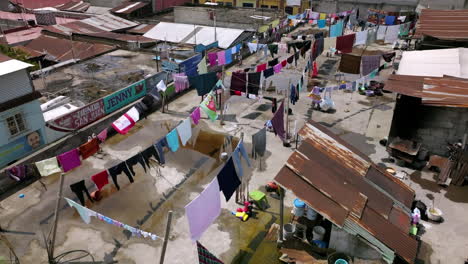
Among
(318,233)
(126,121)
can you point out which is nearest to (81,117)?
(126,121)

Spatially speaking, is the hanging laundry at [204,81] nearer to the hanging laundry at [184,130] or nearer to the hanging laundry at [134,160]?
the hanging laundry at [184,130]

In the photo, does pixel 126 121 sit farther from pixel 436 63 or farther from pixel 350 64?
pixel 436 63

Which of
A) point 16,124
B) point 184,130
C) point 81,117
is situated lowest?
point 81,117

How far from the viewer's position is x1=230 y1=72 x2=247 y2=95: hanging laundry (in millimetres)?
24328

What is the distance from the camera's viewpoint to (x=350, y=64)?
29.3m

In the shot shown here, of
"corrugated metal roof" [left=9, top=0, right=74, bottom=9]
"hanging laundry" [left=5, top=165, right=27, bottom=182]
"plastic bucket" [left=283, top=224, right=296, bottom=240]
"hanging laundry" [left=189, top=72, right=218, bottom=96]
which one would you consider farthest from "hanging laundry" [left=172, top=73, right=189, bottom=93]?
"corrugated metal roof" [left=9, top=0, right=74, bottom=9]

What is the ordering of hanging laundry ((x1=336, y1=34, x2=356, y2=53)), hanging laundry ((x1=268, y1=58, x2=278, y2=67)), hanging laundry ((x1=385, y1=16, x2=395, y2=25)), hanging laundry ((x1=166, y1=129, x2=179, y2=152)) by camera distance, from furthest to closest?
hanging laundry ((x1=385, y1=16, x2=395, y2=25)), hanging laundry ((x1=336, y1=34, x2=356, y2=53)), hanging laundry ((x1=268, y1=58, x2=278, y2=67)), hanging laundry ((x1=166, y1=129, x2=179, y2=152))

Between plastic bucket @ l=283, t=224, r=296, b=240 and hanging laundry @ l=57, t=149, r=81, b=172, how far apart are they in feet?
33.7

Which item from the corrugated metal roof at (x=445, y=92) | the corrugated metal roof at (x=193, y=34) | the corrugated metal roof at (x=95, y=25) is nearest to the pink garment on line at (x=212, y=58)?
the corrugated metal roof at (x=193, y=34)

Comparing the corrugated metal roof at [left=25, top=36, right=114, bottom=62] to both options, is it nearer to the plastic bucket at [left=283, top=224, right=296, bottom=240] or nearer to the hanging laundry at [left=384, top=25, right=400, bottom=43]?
the hanging laundry at [left=384, top=25, right=400, bottom=43]

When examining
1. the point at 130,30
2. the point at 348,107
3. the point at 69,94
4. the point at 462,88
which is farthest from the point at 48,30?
the point at 462,88

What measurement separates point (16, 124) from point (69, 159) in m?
5.61

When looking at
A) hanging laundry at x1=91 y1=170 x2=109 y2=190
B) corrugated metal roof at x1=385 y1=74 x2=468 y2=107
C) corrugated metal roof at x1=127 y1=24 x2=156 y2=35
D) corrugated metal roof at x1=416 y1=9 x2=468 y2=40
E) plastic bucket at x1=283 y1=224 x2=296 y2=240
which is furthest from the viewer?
corrugated metal roof at x1=127 y1=24 x2=156 y2=35

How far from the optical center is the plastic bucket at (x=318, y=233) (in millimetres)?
13688
